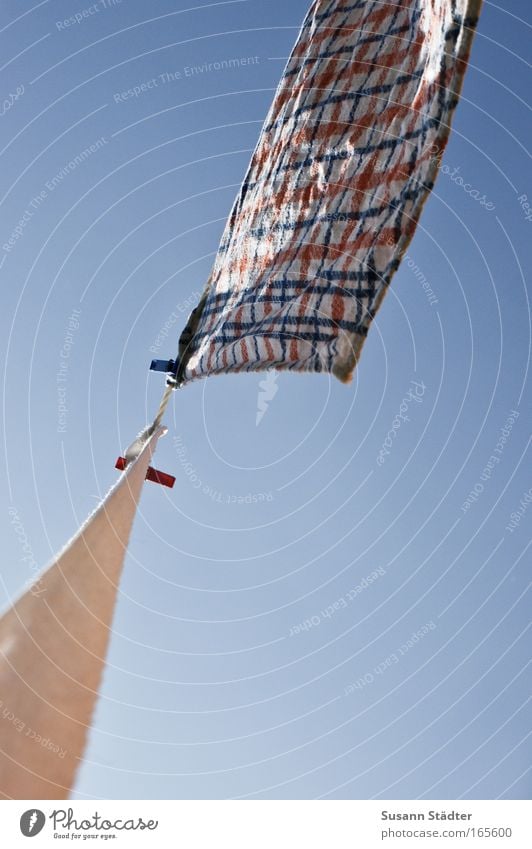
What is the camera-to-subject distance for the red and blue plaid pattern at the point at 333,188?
2289 millimetres

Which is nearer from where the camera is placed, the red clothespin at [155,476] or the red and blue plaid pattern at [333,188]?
the red and blue plaid pattern at [333,188]

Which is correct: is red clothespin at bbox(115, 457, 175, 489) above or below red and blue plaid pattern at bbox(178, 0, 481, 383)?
below

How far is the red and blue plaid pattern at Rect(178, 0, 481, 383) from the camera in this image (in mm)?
2289

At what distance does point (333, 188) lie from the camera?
272cm

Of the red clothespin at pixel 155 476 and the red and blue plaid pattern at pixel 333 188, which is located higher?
the red and blue plaid pattern at pixel 333 188

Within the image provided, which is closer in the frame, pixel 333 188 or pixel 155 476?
pixel 333 188

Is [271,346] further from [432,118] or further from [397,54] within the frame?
[397,54]

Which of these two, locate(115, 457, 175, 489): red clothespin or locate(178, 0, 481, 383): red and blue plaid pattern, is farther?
locate(115, 457, 175, 489): red clothespin

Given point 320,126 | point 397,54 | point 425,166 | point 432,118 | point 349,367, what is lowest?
point 349,367

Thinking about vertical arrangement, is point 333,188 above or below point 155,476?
above

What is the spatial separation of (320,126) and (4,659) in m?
2.19

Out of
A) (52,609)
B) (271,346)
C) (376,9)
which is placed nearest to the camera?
(271,346)

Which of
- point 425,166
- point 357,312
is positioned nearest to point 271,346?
point 357,312

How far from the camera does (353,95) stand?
9.34ft
